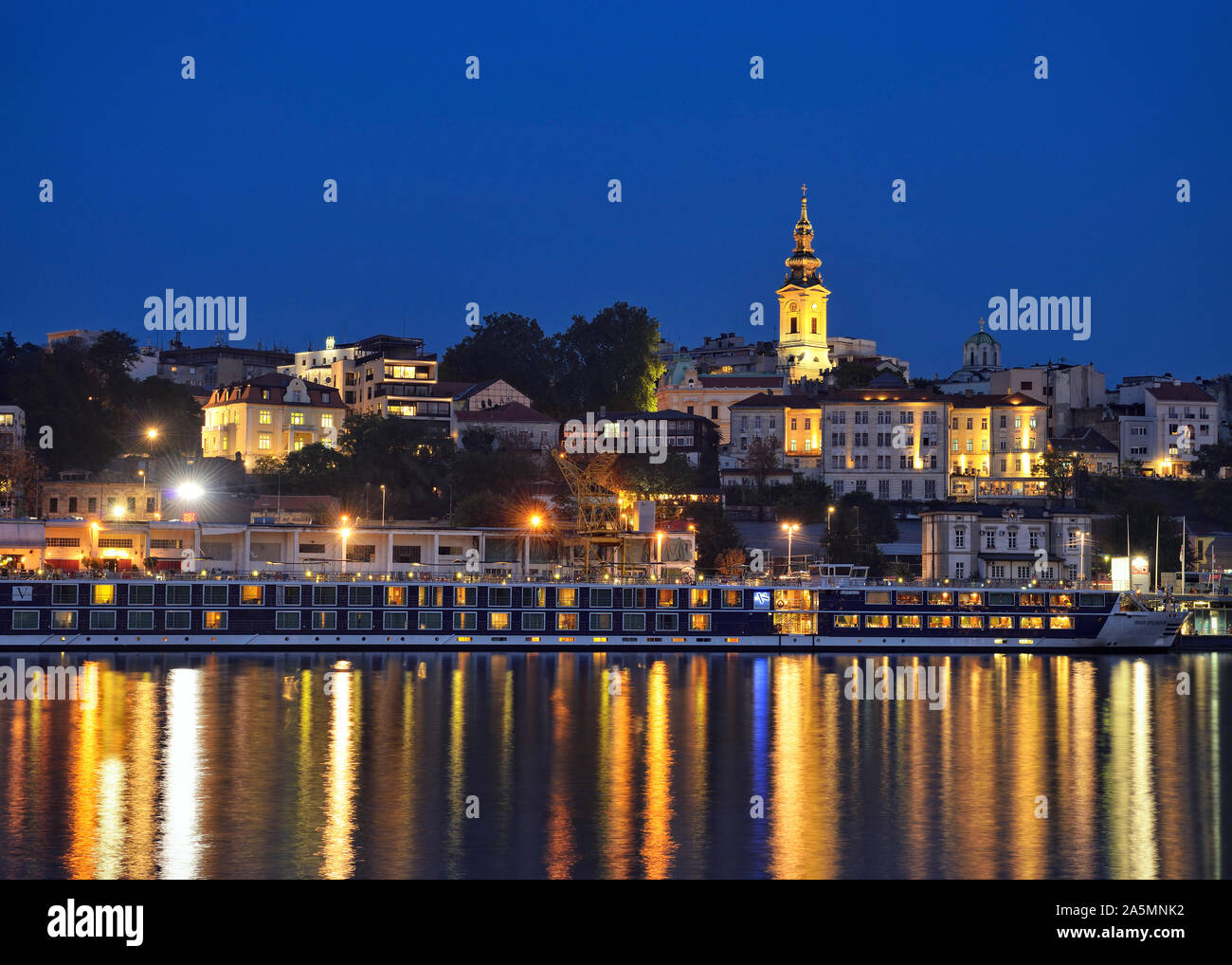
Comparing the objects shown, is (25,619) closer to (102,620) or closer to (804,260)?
(102,620)

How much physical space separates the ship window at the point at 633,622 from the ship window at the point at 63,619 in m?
25.9

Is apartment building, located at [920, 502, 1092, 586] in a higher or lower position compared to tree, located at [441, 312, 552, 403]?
lower

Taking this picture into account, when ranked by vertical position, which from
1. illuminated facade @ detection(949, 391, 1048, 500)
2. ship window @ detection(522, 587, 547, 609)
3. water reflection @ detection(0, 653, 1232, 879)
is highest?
illuminated facade @ detection(949, 391, 1048, 500)

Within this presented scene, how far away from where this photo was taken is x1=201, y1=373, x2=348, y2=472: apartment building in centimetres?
12462

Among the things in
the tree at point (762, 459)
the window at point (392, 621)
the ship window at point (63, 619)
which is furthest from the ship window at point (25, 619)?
the tree at point (762, 459)

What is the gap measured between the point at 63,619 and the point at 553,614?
903 inches

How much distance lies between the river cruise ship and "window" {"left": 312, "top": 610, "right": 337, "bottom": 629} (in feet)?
0.21

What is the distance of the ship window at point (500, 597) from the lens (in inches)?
2948

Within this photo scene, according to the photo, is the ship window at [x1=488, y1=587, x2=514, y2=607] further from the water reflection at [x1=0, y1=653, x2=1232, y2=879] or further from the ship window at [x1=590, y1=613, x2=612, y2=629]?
the water reflection at [x1=0, y1=653, x2=1232, y2=879]

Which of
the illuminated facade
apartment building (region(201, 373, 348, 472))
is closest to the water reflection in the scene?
apartment building (region(201, 373, 348, 472))

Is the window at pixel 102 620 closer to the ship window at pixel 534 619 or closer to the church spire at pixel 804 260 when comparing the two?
the ship window at pixel 534 619
